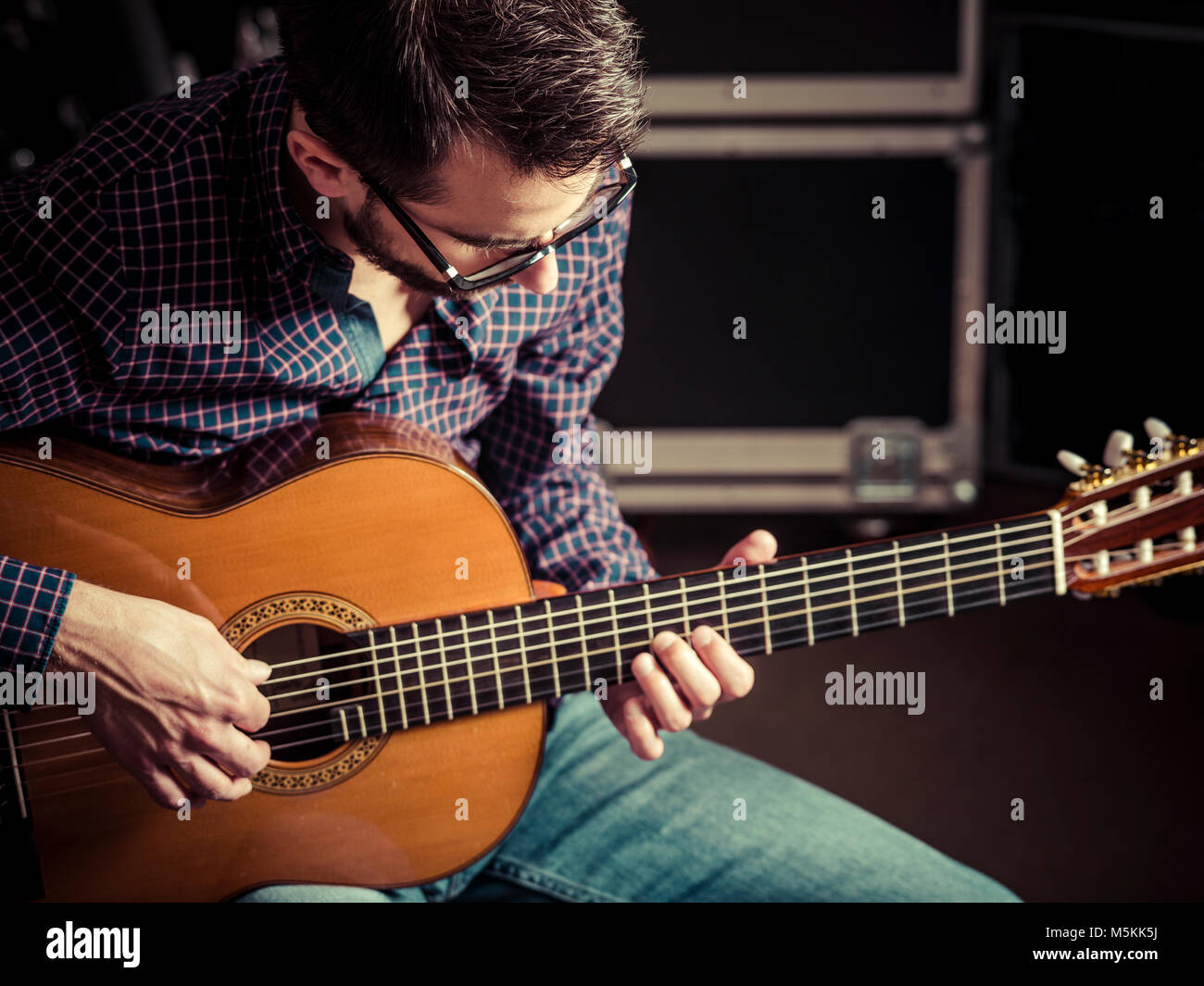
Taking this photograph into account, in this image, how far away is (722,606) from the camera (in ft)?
3.12

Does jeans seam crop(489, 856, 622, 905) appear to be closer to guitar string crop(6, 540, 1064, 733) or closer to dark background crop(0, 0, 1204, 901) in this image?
guitar string crop(6, 540, 1064, 733)

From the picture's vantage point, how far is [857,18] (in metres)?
1.92

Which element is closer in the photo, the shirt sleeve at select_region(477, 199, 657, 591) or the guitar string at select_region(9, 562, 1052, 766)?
the guitar string at select_region(9, 562, 1052, 766)

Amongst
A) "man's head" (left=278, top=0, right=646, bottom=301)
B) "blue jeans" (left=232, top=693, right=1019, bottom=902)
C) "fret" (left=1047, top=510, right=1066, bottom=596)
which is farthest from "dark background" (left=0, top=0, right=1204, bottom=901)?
"man's head" (left=278, top=0, right=646, bottom=301)

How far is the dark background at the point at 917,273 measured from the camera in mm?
1757

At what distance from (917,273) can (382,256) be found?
1.40 metres

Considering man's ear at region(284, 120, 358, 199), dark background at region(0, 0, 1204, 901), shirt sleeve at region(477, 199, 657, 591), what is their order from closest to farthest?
man's ear at region(284, 120, 358, 199), shirt sleeve at region(477, 199, 657, 591), dark background at region(0, 0, 1204, 901)

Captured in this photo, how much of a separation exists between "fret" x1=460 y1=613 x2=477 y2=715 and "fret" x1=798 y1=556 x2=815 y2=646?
31 centimetres

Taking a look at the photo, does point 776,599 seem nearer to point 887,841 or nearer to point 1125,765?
point 887,841

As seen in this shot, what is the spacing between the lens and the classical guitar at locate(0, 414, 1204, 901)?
36.2 inches

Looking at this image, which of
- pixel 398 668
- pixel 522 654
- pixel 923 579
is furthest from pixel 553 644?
pixel 923 579

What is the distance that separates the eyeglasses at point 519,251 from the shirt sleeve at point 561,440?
0.21m
